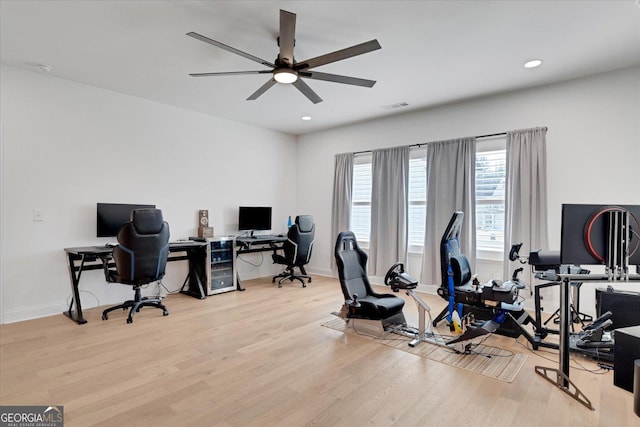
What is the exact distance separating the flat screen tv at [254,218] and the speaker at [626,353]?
15.7ft

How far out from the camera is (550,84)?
396 cm

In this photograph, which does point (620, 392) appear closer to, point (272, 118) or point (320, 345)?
point (320, 345)

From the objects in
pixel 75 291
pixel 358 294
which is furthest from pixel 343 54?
pixel 75 291

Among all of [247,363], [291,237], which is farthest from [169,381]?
[291,237]

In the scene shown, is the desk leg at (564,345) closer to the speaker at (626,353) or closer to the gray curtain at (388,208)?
the speaker at (626,353)

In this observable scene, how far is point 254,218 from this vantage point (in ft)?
18.8

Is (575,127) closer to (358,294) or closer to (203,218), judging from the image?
(358,294)

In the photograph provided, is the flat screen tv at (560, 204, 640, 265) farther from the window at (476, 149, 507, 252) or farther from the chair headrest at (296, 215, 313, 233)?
the chair headrest at (296, 215, 313, 233)

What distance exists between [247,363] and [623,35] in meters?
4.35

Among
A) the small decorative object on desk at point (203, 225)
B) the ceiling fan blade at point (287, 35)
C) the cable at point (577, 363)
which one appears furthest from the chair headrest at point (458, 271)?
the small decorative object on desk at point (203, 225)

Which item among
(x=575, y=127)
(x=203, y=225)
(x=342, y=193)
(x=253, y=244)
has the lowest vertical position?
(x=253, y=244)

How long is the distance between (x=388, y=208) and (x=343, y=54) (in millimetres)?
3167

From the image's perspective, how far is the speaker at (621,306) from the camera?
2.79 metres

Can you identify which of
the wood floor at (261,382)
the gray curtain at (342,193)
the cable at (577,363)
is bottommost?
the wood floor at (261,382)
